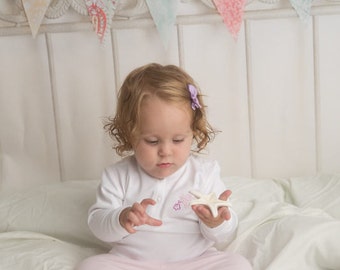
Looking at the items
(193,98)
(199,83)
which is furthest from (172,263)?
(199,83)

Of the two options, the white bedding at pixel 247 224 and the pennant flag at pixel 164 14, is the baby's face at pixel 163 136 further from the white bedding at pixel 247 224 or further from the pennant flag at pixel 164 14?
the pennant flag at pixel 164 14

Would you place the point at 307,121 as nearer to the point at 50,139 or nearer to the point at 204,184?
the point at 204,184

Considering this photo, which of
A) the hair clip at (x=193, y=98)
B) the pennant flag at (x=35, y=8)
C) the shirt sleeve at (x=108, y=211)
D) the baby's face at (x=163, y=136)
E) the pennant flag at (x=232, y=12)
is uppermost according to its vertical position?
the pennant flag at (x=35, y=8)

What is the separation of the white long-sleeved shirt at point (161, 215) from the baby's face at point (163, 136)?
5 centimetres

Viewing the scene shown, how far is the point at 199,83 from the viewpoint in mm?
1682

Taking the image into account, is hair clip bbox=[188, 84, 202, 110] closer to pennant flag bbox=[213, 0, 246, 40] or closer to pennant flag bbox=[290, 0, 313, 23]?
pennant flag bbox=[213, 0, 246, 40]

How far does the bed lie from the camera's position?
5.27 feet

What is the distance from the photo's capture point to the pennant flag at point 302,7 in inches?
62.1

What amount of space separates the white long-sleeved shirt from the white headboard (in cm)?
45

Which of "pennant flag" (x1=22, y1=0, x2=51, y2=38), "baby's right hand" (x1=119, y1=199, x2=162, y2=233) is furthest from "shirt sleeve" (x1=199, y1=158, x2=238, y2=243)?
"pennant flag" (x1=22, y1=0, x2=51, y2=38)

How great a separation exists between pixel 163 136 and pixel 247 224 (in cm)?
31

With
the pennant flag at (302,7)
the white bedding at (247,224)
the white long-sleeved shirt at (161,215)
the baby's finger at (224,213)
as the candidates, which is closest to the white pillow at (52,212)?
the white bedding at (247,224)

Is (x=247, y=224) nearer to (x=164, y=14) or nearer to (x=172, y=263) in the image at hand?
(x=172, y=263)

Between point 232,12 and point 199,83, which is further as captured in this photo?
point 199,83
